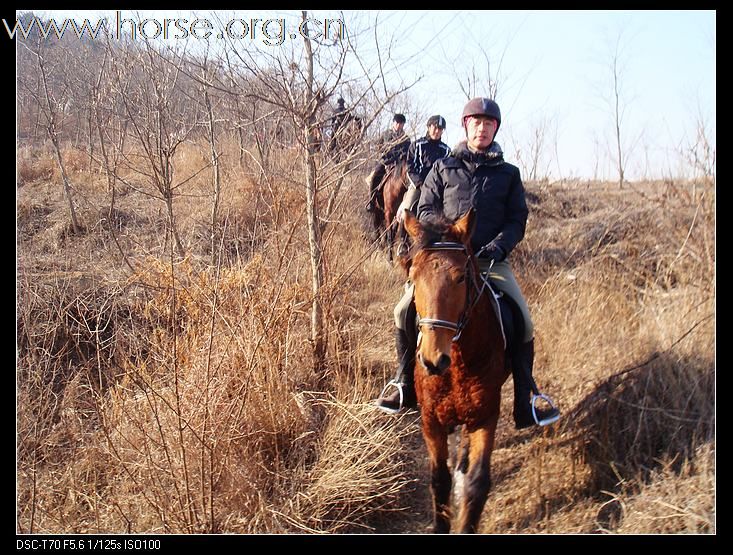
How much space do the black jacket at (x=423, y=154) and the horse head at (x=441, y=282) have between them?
183 inches

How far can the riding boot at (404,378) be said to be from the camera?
11.0ft

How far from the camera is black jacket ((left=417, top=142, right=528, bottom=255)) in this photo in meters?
3.46

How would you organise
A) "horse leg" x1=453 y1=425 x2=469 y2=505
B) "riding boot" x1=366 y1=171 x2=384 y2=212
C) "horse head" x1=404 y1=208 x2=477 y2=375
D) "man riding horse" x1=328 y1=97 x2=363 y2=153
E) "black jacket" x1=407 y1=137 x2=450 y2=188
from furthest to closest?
"riding boot" x1=366 y1=171 x2=384 y2=212 → "black jacket" x1=407 y1=137 x2=450 y2=188 → "man riding horse" x1=328 y1=97 x2=363 y2=153 → "horse leg" x1=453 y1=425 x2=469 y2=505 → "horse head" x1=404 y1=208 x2=477 y2=375

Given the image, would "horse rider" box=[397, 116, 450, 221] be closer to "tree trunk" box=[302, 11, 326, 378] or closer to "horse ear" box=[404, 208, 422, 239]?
"tree trunk" box=[302, 11, 326, 378]

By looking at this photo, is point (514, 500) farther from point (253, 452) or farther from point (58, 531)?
point (58, 531)

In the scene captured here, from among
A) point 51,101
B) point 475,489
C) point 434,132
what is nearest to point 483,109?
point 475,489

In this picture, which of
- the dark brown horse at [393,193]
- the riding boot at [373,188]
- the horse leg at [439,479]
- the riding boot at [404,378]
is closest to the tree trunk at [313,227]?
the riding boot at [404,378]

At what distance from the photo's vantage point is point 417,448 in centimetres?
414

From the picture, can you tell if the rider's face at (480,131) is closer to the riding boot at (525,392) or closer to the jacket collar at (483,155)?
the jacket collar at (483,155)

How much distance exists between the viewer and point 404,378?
3371 millimetres

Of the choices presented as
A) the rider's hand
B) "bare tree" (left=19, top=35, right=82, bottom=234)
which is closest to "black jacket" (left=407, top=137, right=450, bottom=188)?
the rider's hand

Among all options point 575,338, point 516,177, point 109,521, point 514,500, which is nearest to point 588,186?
point 575,338

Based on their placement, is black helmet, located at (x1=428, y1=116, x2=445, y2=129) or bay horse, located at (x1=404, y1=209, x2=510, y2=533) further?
black helmet, located at (x1=428, y1=116, x2=445, y2=129)

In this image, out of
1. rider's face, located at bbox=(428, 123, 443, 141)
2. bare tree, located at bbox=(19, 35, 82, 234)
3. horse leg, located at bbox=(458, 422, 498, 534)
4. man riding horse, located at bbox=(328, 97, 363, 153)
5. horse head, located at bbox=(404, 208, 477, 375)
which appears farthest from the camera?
bare tree, located at bbox=(19, 35, 82, 234)
